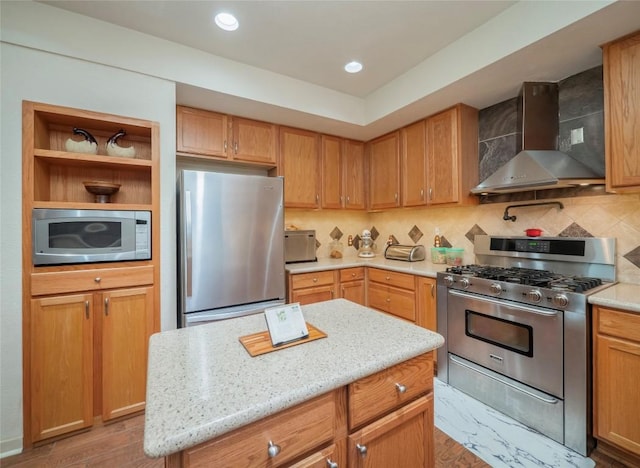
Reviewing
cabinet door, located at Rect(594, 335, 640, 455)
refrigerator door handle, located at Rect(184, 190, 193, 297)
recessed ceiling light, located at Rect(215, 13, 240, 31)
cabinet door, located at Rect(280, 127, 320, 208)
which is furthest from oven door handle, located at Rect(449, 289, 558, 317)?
recessed ceiling light, located at Rect(215, 13, 240, 31)

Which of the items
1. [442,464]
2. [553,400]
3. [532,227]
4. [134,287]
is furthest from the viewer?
[532,227]

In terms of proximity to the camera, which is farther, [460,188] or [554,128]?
[460,188]

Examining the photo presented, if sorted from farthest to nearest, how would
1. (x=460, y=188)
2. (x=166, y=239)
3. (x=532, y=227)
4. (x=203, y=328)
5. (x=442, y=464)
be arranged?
(x=460, y=188)
(x=532, y=227)
(x=166, y=239)
(x=442, y=464)
(x=203, y=328)

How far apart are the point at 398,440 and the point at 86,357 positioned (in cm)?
195

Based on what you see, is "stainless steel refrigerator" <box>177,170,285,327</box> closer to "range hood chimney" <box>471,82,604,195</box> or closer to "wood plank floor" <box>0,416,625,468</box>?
"wood plank floor" <box>0,416,625,468</box>

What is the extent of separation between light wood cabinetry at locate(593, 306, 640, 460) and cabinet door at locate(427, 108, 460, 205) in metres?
1.31

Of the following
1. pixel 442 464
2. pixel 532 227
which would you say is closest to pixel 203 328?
pixel 442 464

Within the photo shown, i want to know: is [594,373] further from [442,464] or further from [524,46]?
[524,46]

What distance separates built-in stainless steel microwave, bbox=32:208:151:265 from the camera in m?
1.67

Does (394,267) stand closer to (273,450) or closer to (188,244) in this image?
(188,244)

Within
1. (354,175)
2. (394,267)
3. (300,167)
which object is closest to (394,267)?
(394,267)

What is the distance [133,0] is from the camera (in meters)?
1.66

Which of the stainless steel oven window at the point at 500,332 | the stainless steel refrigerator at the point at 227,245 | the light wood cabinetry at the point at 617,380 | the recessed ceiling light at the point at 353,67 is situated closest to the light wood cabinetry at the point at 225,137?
the stainless steel refrigerator at the point at 227,245

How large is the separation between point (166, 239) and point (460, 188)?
2.45 metres
